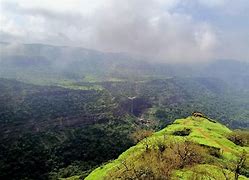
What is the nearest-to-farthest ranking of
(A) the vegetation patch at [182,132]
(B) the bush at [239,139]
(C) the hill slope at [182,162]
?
(C) the hill slope at [182,162] → (B) the bush at [239,139] → (A) the vegetation patch at [182,132]

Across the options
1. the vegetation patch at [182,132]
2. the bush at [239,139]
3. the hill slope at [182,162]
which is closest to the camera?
the hill slope at [182,162]

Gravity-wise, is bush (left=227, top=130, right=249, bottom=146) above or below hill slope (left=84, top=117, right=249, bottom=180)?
below

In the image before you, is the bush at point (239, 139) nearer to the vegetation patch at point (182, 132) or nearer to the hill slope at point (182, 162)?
the vegetation patch at point (182, 132)

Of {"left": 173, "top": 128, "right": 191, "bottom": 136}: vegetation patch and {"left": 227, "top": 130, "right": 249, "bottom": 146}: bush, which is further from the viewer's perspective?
{"left": 173, "top": 128, "right": 191, "bottom": 136}: vegetation patch

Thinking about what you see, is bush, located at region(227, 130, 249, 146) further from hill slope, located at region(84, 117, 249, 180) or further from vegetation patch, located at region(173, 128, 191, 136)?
hill slope, located at region(84, 117, 249, 180)

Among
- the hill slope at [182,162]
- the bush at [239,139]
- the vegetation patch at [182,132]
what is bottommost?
the bush at [239,139]

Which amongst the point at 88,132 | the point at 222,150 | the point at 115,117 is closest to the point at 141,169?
the point at 222,150

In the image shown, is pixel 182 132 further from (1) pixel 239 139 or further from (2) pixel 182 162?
(2) pixel 182 162

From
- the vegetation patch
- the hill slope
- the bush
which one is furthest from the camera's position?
the vegetation patch

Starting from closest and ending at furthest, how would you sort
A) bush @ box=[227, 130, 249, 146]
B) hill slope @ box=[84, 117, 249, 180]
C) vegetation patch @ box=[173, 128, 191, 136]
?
hill slope @ box=[84, 117, 249, 180], bush @ box=[227, 130, 249, 146], vegetation patch @ box=[173, 128, 191, 136]

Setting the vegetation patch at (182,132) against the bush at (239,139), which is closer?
the bush at (239,139)

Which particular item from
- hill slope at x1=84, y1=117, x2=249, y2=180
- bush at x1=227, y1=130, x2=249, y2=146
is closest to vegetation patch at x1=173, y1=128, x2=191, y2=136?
bush at x1=227, y1=130, x2=249, y2=146

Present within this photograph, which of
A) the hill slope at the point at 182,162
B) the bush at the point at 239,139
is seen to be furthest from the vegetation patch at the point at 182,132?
the hill slope at the point at 182,162

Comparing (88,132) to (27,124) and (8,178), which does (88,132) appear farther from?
(8,178)
